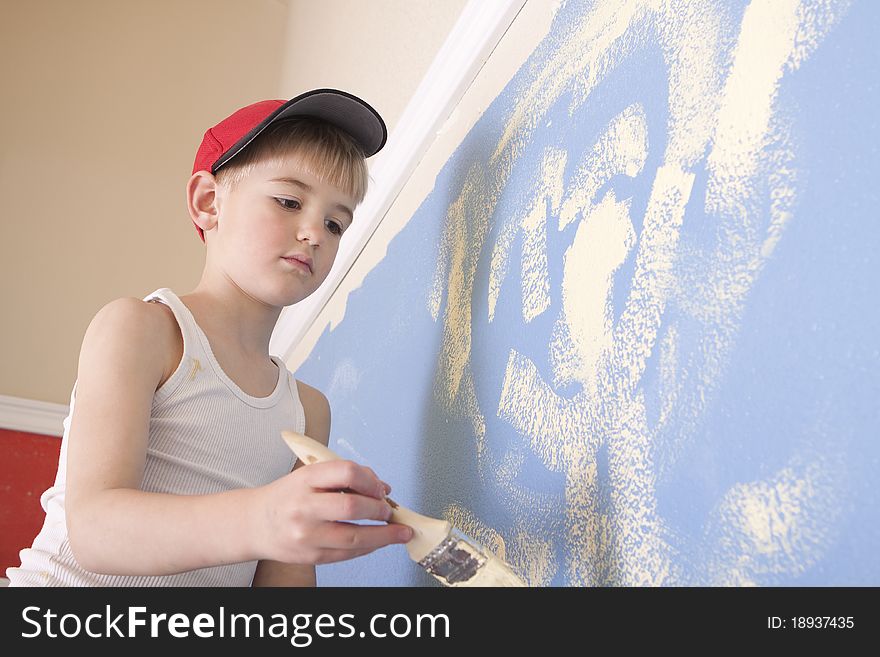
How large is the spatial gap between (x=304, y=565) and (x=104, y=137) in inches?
80.7

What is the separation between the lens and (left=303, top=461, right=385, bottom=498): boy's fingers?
49 centimetres

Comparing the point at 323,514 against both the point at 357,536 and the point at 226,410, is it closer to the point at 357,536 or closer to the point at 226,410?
the point at 357,536

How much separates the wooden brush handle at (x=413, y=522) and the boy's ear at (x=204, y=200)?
19.5 inches

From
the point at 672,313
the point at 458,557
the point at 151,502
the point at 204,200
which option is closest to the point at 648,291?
the point at 672,313

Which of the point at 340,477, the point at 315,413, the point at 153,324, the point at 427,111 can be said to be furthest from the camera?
the point at 427,111

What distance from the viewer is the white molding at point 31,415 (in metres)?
2.24

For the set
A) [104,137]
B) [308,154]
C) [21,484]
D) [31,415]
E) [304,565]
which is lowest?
[304,565]

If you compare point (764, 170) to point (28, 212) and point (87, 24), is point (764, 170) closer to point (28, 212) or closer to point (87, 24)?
point (28, 212)

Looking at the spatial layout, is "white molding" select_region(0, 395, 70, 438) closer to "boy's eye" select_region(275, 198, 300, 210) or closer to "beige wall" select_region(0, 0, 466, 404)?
"beige wall" select_region(0, 0, 466, 404)

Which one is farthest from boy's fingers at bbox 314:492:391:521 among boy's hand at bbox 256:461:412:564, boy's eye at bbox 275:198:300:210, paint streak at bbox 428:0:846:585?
boy's eye at bbox 275:198:300:210

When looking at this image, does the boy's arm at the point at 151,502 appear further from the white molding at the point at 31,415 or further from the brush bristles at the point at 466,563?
the white molding at the point at 31,415

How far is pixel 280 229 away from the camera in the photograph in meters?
0.86

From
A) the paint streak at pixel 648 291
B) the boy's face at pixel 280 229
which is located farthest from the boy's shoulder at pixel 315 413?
the paint streak at pixel 648 291
